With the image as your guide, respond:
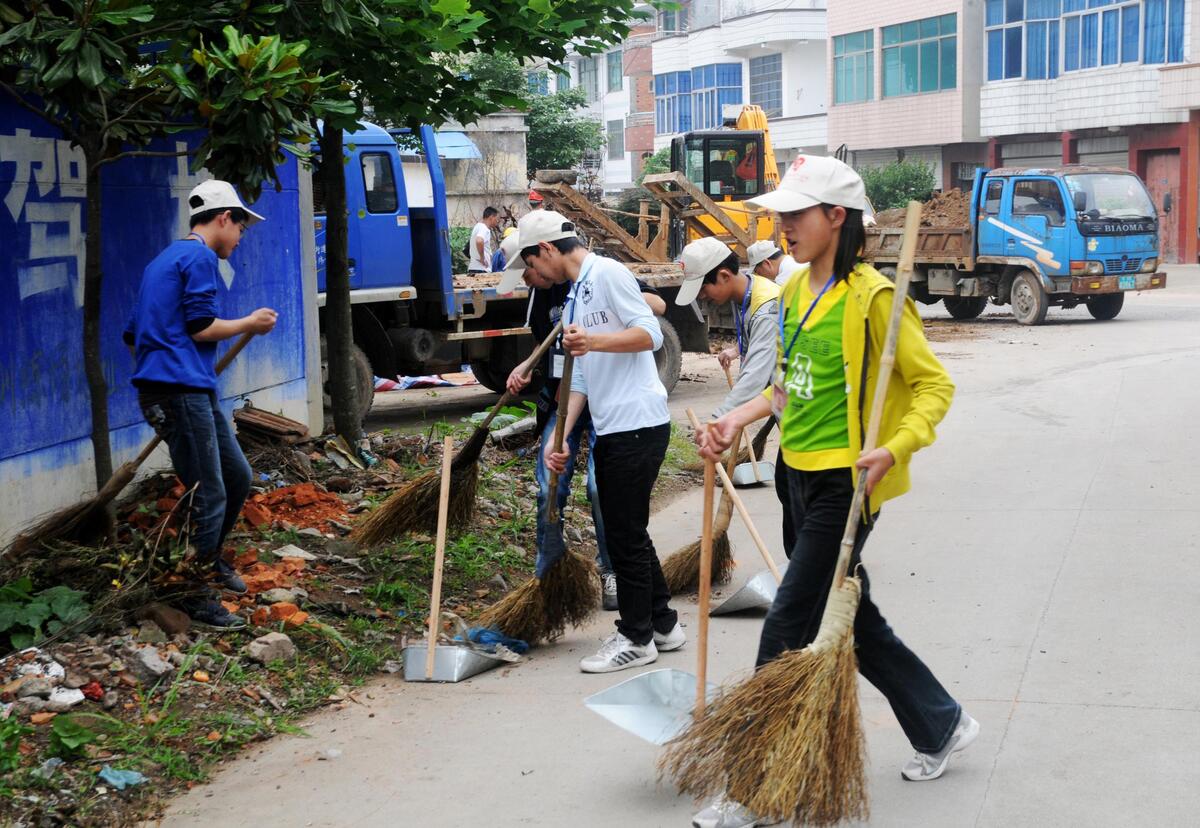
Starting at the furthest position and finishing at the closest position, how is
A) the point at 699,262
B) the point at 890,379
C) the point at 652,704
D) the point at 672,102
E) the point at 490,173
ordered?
the point at 672,102, the point at 490,173, the point at 699,262, the point at 652,704, the point at 890,379

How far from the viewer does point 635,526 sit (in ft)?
17.6

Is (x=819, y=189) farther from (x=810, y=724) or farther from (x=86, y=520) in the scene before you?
(x=86, y=520)

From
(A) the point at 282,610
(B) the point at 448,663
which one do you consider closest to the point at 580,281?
(B) the point at 448,663

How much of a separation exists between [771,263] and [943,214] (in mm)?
15730

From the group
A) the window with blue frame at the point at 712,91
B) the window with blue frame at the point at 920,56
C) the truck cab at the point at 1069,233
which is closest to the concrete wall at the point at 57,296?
the truck cab at the point at 1069,233

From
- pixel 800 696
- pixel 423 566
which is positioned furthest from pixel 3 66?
pixel 800 696

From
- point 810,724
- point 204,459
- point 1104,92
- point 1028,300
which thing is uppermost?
point 1104,92

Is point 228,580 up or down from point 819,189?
down

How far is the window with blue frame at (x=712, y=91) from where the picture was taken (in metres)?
52.6

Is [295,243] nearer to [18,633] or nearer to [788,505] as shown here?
[18,633]

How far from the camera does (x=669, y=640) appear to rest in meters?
5.63

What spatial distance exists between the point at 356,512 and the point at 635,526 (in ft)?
9.49

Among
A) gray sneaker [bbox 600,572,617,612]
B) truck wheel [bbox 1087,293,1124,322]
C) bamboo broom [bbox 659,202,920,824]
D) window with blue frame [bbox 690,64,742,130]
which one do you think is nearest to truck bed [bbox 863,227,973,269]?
truck wheel [bbox 1087,293,1124,322]

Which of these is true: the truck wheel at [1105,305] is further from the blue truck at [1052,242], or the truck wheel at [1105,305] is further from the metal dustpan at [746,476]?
the metal dustpan at [746,476]
